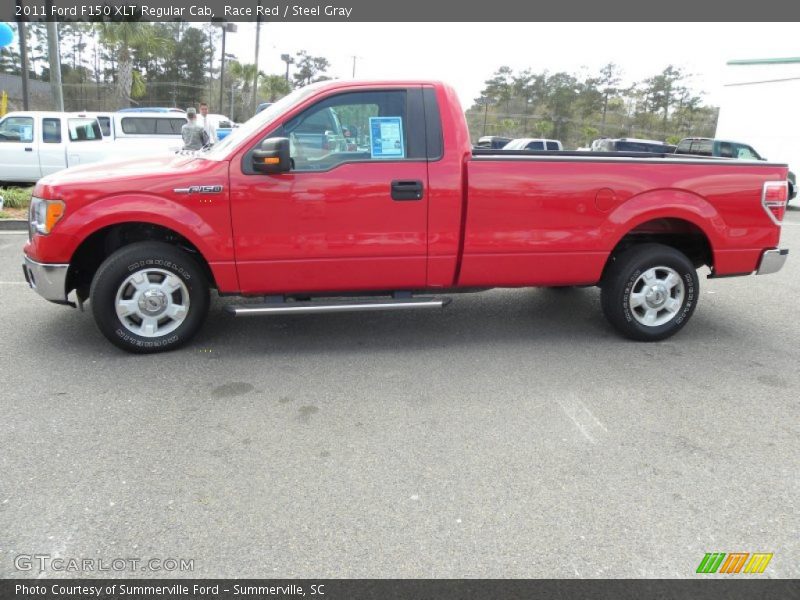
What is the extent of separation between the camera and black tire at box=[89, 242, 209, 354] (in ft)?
14.2

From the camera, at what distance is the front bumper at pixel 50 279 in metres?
4.34

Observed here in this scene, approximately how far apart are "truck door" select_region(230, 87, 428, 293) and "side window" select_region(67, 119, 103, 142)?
1102 cm

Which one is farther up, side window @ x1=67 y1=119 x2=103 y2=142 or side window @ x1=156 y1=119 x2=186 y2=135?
side window @ x1=156 y1=119 x2=186 y2=135

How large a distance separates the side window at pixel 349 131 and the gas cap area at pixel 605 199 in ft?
4.67

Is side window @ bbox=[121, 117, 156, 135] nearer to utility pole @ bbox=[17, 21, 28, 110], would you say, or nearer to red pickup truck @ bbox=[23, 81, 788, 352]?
utility pole @ bbox=[17, 21, 28, 110]

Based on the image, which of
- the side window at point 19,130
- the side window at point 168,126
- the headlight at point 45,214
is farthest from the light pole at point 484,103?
the headlight at point 45,214

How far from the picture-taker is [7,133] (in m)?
13.0

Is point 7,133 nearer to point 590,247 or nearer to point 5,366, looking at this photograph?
point 5,366

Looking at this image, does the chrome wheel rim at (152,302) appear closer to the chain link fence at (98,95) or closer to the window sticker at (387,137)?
the window sticker at (387,137)

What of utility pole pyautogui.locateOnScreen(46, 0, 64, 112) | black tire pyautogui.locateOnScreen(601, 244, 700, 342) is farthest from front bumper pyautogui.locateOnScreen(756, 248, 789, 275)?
utility pole pyautogui.locateOnScreen(46, 0, 64, 112)

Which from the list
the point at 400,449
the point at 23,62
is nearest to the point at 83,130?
the point at 23,62

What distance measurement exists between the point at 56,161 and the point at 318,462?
1268cm

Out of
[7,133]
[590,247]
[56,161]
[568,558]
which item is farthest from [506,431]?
[7,133]

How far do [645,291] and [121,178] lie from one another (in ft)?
13.5
